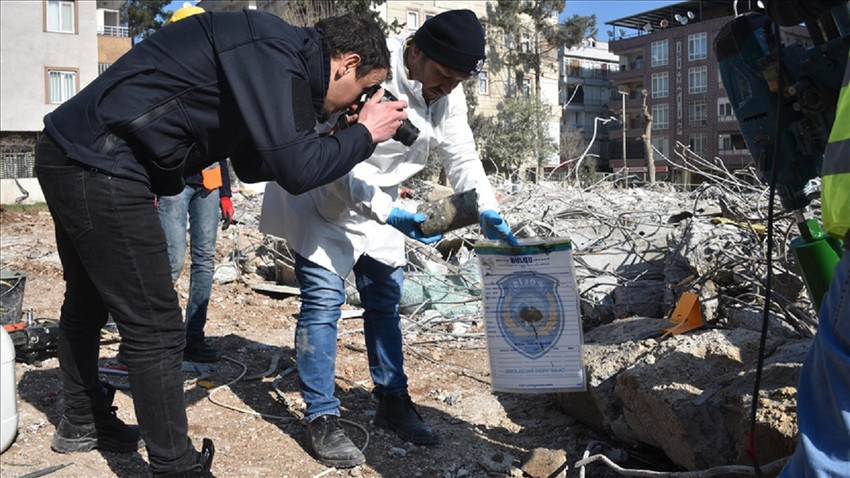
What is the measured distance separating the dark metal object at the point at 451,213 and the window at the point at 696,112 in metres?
44.9

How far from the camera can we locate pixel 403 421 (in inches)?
122

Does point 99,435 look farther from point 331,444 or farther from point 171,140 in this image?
point 171,140

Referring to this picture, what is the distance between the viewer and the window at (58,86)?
1127 inches

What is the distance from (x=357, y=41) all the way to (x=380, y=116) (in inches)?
10.1

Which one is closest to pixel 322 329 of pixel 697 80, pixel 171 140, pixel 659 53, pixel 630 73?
pixel 171 140

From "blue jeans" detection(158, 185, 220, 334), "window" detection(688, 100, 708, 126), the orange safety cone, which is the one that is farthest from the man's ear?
"window" detection(688, 100, 708, 126)

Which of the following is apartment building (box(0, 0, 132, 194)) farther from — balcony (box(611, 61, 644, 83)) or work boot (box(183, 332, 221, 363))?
balcony (box(611, 61, 644, 83))

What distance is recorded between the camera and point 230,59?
2.08 metres

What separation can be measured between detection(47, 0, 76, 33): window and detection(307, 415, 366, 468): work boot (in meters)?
30.8

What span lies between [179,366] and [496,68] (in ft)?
141

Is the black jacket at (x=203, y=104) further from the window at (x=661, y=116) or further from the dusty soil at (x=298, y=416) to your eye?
the window at (x=661, y=116)

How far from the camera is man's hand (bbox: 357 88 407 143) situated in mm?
2430

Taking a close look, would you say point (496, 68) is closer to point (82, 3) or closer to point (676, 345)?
point (82, 3)

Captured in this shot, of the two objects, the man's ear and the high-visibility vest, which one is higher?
the man's ear
